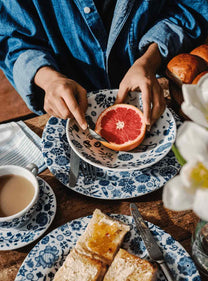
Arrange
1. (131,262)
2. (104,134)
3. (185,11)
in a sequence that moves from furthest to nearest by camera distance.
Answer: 1. (185,11)
2. (104,134)
3. (131,262)

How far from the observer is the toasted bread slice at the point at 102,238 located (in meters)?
0.78

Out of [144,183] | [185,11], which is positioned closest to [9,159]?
[144,183]

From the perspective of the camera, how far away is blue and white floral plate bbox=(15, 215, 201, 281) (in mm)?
752

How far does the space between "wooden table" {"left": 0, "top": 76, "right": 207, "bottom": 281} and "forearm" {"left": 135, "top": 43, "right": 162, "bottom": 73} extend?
59cm

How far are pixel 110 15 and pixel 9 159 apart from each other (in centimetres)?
88

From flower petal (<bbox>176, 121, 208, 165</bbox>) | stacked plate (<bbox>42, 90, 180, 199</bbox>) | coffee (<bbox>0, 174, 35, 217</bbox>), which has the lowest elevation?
stacked plate (<bbox>42, 90, 180, 199</bbox>)

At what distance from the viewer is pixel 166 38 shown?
4.30 feet

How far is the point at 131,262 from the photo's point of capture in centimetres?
75

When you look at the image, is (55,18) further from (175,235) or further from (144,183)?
(175,235)

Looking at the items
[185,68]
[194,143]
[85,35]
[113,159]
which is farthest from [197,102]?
[85,35]

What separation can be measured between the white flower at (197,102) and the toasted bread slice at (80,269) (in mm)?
528

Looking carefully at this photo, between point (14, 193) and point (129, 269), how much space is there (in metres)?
0.42

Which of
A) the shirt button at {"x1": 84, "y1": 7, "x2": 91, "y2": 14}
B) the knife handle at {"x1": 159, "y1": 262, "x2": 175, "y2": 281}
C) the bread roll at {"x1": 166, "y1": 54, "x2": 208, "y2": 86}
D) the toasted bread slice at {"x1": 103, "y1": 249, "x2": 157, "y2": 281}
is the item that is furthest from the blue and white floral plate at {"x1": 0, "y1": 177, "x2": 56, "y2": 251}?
the shirt button at {"x1": 84, "y1": 7, "x2": 91, "y2": 14}

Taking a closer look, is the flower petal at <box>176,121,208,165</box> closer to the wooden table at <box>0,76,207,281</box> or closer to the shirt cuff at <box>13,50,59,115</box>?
the wooden table at <box>0,76,207,281</box>
